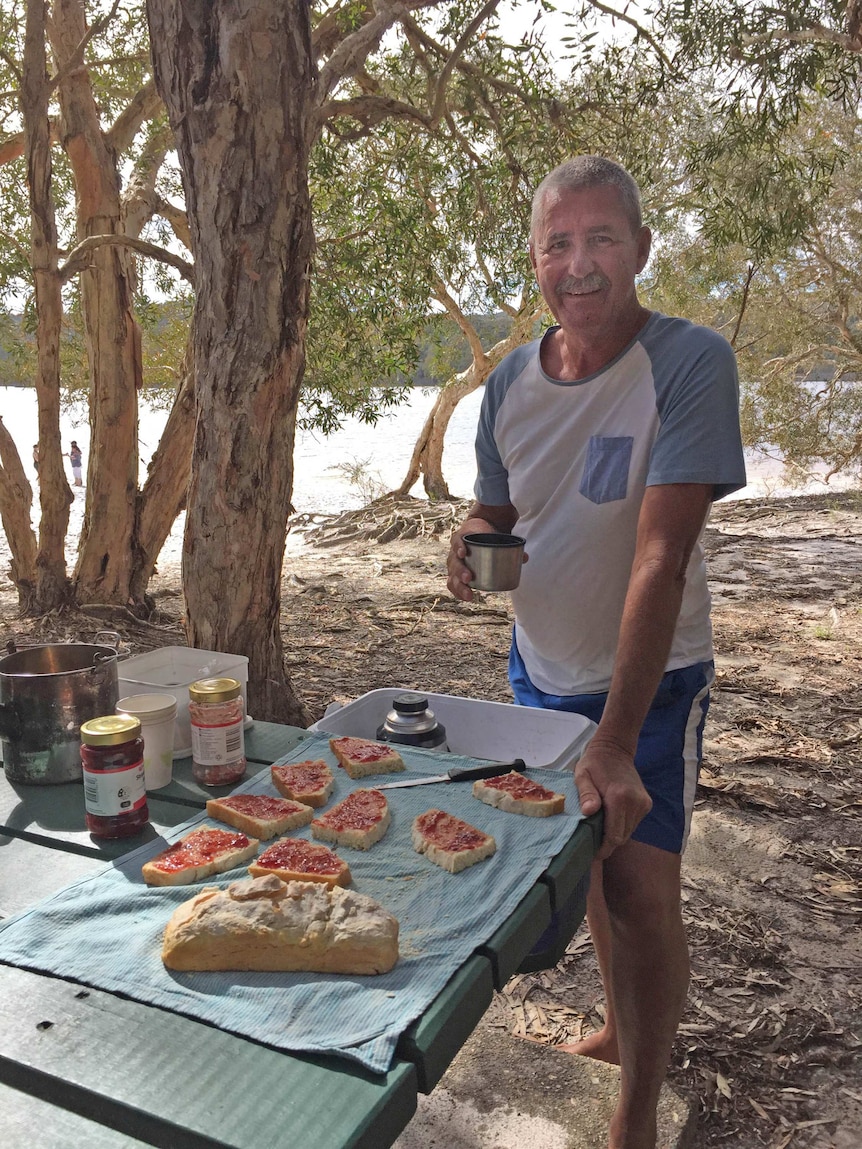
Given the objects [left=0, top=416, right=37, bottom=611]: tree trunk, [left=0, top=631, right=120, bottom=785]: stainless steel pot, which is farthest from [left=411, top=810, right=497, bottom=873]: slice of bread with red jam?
[left=0, top=416, right=37, bottom=611]: tree trunk

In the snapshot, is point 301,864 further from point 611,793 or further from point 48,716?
point 48,716

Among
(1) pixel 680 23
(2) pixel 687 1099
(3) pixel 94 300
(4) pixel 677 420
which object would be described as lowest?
(2) pixel 687 1099

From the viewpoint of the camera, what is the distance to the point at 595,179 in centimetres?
231

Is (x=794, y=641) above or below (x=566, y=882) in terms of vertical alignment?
below

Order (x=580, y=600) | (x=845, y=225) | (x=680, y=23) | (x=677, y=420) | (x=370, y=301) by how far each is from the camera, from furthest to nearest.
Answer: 1. (x=845, y=225)
2. (x=370, y=301)
3. (x=680, y=23)
4. (x=580, y=600)
5. (x=677, y=420)

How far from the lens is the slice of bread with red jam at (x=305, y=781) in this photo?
1851 mm

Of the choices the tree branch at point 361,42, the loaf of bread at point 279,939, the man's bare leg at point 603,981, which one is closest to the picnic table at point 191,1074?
the loaf of bread at point 279,939

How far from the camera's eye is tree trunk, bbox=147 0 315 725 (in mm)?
3379

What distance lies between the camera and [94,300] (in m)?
7.02

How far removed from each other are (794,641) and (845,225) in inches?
487

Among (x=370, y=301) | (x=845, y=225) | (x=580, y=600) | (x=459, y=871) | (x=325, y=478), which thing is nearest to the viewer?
(x=459, y=871)

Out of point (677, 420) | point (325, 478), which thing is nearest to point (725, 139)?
point (677, 420)

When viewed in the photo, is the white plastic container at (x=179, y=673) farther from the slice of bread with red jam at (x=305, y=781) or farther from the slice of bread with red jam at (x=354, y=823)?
the slice of bread with red jam at (x=354, y=823)

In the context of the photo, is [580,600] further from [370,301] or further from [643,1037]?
[370,301]
